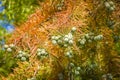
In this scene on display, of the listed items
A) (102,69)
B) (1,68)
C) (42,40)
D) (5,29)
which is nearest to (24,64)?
(42,40)

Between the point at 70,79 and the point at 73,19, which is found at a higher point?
the point at 73,19

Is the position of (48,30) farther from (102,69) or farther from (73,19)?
(102,69)

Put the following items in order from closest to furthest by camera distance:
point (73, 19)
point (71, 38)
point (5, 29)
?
point (71, 38), point (73, 19), point (5, 29)

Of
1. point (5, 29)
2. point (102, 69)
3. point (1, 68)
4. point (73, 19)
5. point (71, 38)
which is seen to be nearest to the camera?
point (71, 38)

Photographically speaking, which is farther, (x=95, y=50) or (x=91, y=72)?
(x=91, y=72)

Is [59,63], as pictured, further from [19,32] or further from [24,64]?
[19,32]

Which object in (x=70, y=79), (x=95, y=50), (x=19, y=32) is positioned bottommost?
(x=70, y=79)
